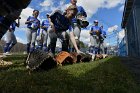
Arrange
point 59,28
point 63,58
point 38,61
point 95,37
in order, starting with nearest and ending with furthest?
1. point 38,61
2. point 63,58
3. point 59,28
4. point 95,37

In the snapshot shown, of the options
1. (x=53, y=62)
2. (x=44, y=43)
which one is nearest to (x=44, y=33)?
(x=44, y=43)

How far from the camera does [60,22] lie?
29.9 feet

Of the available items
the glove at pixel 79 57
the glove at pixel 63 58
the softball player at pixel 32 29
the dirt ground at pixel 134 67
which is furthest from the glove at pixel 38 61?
the softball player at pixel 32 29

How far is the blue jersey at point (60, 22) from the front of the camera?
29.0ft

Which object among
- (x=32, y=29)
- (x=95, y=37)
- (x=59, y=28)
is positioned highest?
(x=32, y=29)

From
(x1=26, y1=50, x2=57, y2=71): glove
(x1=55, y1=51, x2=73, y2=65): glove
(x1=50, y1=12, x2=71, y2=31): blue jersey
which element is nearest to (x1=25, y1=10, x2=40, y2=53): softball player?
(x1=50, y1=12, x2=71, y2=31): blue jersey

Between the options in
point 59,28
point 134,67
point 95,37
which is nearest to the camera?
point 134,67

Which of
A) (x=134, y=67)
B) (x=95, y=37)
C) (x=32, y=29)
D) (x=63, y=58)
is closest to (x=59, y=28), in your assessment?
(x=63, y=58)

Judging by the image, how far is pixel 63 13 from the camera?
875cm

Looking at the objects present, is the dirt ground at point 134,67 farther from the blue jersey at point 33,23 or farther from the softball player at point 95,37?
the softball player at point 95,37

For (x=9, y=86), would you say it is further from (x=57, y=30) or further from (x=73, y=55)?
(x=57, y=30)

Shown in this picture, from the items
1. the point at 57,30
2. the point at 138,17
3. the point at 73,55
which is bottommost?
the point at 73,55

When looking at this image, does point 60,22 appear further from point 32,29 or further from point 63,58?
point 32,29

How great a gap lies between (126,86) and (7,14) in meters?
2.08
